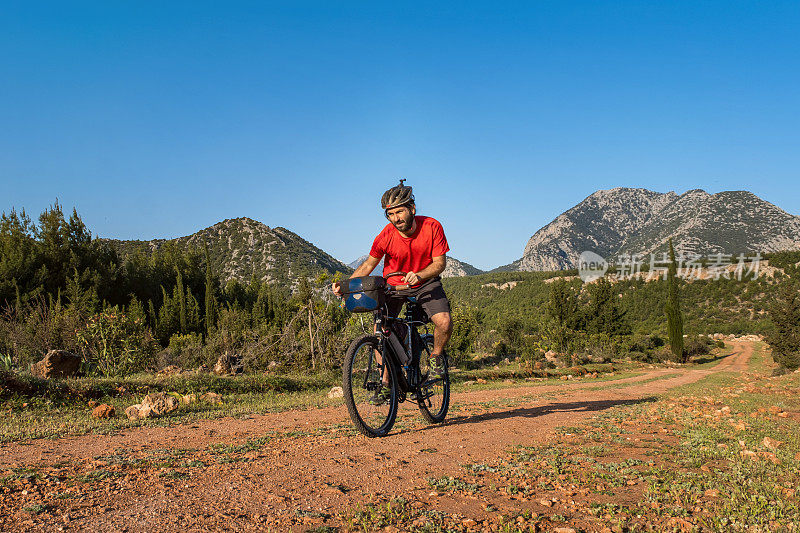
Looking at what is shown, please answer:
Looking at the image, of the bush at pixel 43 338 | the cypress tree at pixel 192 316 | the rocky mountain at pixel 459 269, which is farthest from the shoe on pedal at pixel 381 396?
the rocky mountain at pixel 459 269

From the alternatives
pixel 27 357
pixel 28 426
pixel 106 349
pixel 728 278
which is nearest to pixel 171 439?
pixel 28 426

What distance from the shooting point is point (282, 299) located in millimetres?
40062

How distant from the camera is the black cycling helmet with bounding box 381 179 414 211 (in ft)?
15.8

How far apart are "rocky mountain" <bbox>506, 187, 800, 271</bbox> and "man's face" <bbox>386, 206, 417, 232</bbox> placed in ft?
335

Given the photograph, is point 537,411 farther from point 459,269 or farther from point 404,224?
point 459,269

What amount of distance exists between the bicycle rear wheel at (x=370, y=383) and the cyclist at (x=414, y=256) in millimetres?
69

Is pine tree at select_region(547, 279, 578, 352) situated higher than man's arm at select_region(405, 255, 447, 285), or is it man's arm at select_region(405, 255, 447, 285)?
man's arm at select_region(405, 255, 447, 285)

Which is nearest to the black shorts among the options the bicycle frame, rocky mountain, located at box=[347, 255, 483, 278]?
the bicycle frame

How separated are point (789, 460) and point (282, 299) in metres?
38.8

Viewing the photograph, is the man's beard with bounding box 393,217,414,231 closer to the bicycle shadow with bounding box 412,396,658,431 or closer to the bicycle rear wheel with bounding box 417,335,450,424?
the bicycle rear wheel with bounding box 417,335,450,424

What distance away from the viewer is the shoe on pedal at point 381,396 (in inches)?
184

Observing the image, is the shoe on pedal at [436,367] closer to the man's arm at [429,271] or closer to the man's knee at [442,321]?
the man's knee at [442,321]

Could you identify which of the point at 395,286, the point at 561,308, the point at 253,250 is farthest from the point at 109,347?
the point at 253,250

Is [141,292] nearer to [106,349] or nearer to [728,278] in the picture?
[106,349]
